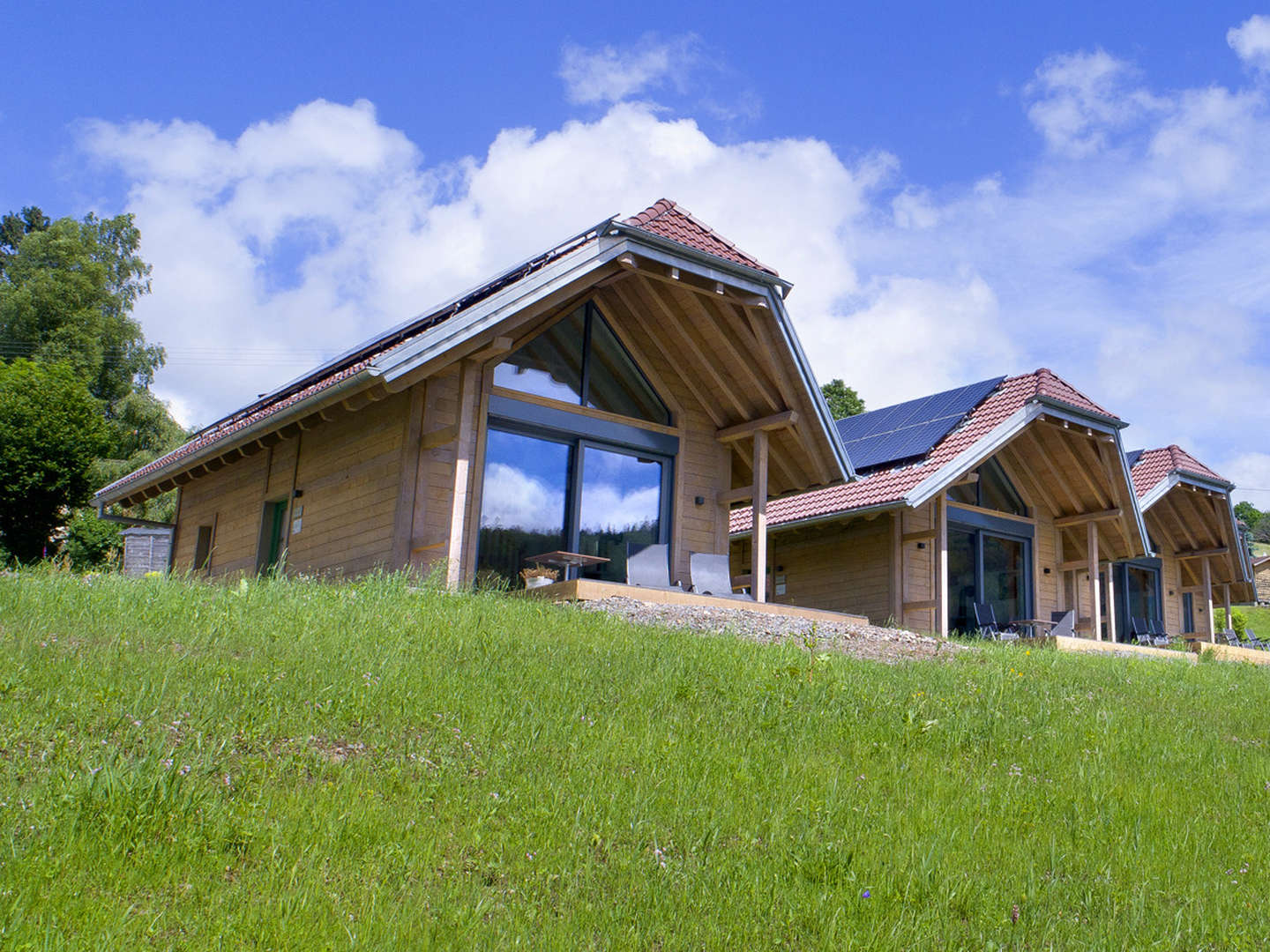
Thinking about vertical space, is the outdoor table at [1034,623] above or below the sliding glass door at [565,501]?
below

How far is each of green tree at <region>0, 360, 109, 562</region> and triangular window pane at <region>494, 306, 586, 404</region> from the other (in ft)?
64.9

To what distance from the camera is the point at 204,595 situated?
29.8ft

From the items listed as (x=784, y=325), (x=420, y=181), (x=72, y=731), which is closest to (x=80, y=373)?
(x=420, y=181)

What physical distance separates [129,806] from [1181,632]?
27.4 meters

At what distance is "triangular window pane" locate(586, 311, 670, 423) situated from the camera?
1512 centimetres

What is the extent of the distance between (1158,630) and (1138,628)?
684 millimetres

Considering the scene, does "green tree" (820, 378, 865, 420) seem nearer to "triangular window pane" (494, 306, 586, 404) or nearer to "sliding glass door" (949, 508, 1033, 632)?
"sliding glass door" (949, 508, 1033, 632)

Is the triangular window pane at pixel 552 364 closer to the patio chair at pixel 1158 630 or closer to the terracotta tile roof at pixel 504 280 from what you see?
the terracotta tile roof at pixel 504 280

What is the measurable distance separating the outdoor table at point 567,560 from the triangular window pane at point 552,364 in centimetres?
212

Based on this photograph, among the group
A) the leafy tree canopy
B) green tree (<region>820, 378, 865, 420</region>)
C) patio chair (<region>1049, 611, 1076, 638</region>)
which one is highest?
the leafy tree canopy

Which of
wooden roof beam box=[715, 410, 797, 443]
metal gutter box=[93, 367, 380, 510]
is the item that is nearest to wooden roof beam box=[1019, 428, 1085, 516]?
wooden roof beam box=[715, 410, 797, 443]

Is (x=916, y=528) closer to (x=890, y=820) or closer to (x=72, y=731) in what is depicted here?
(x=890, y=820)

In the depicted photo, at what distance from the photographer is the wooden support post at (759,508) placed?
15312 mm

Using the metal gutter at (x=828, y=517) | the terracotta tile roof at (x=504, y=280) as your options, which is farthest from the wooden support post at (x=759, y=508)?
the terracotta tile roof at (x=504, y=280)
